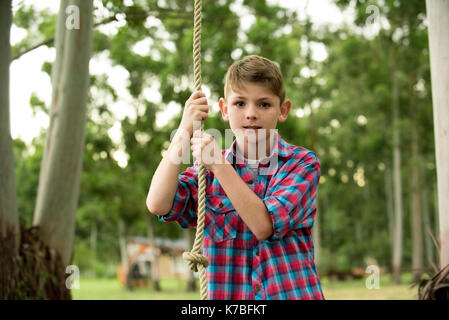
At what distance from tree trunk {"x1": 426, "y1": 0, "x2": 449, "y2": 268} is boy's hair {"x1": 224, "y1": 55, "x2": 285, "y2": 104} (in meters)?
1.25

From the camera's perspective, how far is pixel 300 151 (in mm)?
1773

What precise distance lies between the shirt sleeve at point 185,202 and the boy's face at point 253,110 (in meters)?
0.27

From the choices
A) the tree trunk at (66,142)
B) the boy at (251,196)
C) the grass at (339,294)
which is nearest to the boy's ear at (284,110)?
the boy at (251,196)

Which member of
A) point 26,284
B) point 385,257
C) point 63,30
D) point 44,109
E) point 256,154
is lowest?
point 385,257

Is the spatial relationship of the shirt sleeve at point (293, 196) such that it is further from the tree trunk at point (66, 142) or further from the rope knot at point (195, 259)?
the tree trunk at point (66, 142)

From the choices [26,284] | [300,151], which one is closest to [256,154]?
[300,151]

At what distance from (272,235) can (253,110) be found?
46cm

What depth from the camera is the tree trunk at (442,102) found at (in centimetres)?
255

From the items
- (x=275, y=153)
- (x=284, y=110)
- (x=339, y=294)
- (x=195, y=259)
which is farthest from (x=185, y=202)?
(x=339, y=294)

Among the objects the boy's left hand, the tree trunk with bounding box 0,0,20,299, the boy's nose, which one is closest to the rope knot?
the boy's left hand

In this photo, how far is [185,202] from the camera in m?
1.78

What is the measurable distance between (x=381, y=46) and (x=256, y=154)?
1923cm

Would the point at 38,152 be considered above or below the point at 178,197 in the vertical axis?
above
